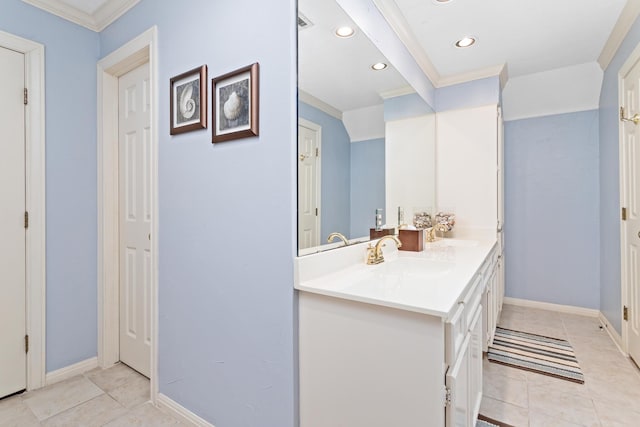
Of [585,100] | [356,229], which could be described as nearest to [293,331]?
[356,229]

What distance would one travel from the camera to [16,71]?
186cm

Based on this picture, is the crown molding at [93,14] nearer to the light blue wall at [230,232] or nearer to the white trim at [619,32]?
the light blue wall at [230,232]

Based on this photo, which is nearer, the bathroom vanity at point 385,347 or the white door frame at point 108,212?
the bathroom vanity at point 385,347

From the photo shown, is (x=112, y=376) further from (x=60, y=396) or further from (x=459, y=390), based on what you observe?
(x=459, y=390)

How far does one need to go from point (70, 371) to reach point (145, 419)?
33.4 inches

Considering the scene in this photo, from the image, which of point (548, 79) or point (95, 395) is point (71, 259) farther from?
point (548, 79)

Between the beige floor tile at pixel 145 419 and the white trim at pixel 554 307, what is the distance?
354 cm

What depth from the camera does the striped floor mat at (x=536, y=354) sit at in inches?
83.2

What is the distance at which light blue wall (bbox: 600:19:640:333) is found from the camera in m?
2.47

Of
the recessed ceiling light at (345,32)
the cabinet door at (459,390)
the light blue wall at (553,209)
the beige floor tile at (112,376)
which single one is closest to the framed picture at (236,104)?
the recessed ceiling light at (345,32)

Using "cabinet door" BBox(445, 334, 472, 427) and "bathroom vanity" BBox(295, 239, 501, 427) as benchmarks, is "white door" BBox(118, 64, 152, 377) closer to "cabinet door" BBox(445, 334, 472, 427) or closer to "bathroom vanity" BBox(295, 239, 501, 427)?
"bathroom vanity" BBox(295, 239, 501, 427)

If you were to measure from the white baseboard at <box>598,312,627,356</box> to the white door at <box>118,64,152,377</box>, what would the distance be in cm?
352

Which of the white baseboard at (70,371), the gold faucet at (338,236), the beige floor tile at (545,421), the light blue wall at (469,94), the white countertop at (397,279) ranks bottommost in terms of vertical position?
the beige floor tile at (545,421)

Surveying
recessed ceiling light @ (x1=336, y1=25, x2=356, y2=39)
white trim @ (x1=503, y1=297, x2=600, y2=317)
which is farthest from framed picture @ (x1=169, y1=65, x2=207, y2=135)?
white trim @ (x1=503, y1=297, x2=600, y2=317)
